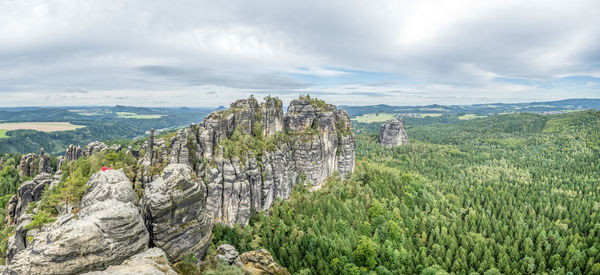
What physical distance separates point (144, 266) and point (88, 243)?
4.79m

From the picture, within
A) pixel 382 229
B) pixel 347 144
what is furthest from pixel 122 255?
pixel 347 144

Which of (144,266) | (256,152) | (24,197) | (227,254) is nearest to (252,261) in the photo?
(227,254)

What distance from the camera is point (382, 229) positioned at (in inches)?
2410

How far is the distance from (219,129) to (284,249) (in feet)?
95.6

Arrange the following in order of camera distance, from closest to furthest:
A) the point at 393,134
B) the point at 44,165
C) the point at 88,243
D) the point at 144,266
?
1. the point at 88,243
2. the point at 144,266
3. the point at 44,165
4. the point at 393,134

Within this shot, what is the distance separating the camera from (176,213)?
3009 centimetres

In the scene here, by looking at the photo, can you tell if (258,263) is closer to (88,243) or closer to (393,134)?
(88,243)

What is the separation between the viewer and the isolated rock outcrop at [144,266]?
21.8 meters

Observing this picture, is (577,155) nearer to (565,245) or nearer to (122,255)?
(565,245)

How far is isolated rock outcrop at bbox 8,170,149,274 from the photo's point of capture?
20.6 m

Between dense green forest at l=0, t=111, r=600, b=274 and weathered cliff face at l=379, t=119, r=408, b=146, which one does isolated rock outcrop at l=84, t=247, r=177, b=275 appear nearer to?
dense green forest at l=0, t=111, r=600, b=274

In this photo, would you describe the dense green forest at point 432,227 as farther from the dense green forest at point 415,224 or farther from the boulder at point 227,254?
the boulder at point 227,254

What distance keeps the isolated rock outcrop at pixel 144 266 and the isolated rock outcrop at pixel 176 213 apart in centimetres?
281

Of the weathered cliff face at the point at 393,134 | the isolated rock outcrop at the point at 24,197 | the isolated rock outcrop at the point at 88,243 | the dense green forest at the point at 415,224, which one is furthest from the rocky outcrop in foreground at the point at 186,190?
the weathered cliff face at the point at 393,134
